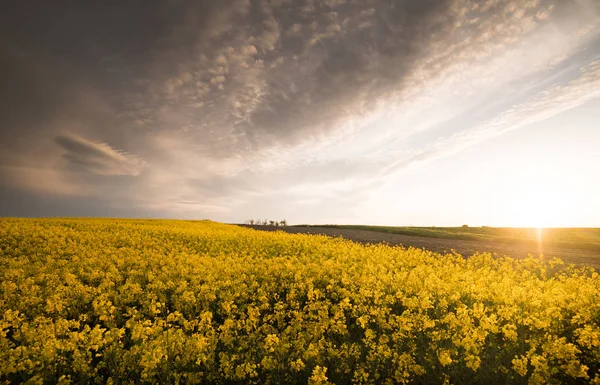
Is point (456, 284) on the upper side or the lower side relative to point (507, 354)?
upper

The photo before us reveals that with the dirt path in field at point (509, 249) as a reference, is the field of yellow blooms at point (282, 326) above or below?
below

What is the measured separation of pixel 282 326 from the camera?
24.5 ft

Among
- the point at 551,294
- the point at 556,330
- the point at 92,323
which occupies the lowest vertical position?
the point at 92,323

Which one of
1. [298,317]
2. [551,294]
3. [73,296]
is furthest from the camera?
[73,296]

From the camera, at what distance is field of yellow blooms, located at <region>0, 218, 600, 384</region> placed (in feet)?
17.6

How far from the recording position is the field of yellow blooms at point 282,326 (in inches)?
211

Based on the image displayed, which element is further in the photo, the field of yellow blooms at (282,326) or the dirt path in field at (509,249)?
the dirt path in field at (509,249)

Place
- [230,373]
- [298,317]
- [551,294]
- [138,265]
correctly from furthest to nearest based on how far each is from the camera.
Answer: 1. [138,265]
2. [551,294]
3. [298,317]
4. [230,373]

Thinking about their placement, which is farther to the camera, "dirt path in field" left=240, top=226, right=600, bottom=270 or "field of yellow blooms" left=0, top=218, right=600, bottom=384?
"dirt path in field" left=240, top=226, right=600, bottom=270

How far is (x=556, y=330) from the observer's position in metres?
6.60

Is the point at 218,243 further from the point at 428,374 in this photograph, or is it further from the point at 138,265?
the point at 428,374

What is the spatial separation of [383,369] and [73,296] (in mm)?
8736

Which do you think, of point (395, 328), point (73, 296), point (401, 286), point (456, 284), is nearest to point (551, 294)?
point (456, 284)

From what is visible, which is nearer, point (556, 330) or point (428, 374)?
point (428, 374)
